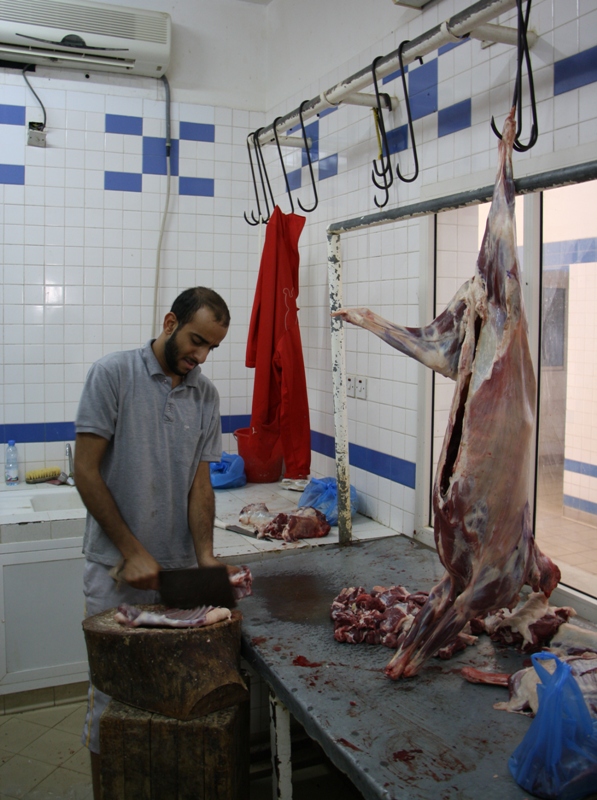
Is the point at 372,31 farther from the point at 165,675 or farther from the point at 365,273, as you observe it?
the point at 165,675

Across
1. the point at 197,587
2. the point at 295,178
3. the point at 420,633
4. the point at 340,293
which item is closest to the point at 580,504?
the point at 340,293

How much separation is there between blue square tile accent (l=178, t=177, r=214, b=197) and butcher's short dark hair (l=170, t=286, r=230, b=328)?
95.5 inches

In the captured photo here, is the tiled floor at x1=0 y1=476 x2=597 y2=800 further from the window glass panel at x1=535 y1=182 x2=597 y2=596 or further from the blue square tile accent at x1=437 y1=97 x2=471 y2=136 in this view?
the blue square tile accent at x1=437 y1=97 x2=471 y2=136

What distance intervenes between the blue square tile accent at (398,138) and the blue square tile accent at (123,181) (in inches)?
72.2

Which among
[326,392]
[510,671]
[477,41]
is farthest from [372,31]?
[510,671]

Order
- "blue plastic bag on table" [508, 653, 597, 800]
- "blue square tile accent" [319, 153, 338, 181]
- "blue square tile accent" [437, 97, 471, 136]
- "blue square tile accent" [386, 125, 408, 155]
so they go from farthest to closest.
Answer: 1. "blue square tile accent" [319, 153, 338, 181]
2. "blue square tile accent" [386, 125, 408, 155]
3. "blue square tile accent" [437, 97, 471, 136]
4. "blue plastic bag on table" [508, 653, 597, 800]

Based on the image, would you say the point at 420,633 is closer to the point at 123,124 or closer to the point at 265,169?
the point at 265,169

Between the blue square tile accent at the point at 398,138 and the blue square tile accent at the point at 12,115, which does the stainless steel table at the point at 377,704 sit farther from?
the blue square tile accent at the point at 12,115

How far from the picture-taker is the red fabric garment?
401 centimetres

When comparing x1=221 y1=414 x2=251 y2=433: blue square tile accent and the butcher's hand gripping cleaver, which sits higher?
x1=221 y1=414 x2=251 y2=433: blue square tile accent

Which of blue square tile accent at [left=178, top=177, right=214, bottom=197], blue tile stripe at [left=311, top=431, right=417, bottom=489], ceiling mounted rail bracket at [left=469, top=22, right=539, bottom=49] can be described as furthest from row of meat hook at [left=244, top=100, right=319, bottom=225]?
→ blue tile stripe at [left=311, top=431, right=417, bottom=489]

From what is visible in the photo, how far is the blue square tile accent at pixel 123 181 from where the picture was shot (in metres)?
4.46

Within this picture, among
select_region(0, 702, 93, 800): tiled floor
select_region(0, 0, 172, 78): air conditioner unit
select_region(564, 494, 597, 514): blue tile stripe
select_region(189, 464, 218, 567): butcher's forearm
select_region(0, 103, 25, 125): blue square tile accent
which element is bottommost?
select_region(0, 702, 93, 800): tiled floor

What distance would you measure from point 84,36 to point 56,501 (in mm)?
2735
